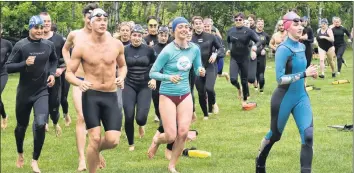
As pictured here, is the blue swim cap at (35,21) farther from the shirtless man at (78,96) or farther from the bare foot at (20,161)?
the bare foot at (20,161)

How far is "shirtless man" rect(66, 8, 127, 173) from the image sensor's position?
8.28 m

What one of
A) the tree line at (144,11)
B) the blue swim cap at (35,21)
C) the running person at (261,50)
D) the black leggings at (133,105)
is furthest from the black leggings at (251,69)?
the tree line at (144,11)

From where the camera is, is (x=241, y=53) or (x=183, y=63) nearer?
(x=183, y=63)

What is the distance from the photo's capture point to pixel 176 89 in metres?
9.31

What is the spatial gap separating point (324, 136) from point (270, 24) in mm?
37832

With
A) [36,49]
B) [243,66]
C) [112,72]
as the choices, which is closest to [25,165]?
[36,49]

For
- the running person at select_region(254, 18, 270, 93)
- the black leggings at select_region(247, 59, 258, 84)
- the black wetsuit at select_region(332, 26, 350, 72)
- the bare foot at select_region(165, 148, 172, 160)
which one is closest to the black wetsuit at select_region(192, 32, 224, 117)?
the black leggings at select_region(247, 59, 258, 84)

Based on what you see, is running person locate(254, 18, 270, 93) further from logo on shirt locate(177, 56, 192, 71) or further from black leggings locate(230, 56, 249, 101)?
logo on shirt locate(177, 56, 192, 71)

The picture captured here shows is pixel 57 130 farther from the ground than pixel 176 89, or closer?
closer

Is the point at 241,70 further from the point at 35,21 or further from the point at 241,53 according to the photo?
the point at 35,21

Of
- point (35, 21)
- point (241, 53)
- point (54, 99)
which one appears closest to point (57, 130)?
point (54, 99)

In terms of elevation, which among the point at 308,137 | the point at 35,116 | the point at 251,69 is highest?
the point at 308,137

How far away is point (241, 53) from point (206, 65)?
6.75 ft

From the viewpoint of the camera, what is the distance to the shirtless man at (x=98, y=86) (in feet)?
27.2
